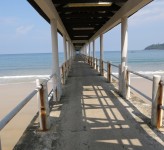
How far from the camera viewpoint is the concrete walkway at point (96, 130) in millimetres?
3189

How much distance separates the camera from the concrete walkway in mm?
3189

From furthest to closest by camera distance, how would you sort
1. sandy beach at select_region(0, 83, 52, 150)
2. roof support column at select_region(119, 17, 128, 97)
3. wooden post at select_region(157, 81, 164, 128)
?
roof support column at select_region(119, 17, 128, 97), sandy beach at select_region(0, 83, 52, 150), wooden post at select_region(157, 81, 164, 128)

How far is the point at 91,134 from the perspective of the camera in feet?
11.8

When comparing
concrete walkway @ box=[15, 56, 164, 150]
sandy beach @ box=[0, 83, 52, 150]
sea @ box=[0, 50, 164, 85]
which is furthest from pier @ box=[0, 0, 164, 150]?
sea @ box=[0, 50, 164, 85]

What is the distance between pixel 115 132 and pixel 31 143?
4.50 feet

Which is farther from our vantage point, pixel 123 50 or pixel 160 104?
pixel 123 50

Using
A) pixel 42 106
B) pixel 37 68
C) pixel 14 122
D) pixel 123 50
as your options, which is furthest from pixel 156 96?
pixel 37 68

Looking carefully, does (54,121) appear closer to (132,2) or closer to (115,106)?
(115,106)

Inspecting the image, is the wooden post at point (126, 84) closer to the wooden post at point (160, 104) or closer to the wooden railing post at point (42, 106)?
the wooden post at point (160, 104)

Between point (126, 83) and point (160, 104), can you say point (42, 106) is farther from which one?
point (126, 83)

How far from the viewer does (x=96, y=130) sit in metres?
3.76

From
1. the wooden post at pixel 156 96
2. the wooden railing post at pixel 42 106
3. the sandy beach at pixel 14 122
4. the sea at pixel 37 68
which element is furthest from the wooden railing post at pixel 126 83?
the sea at pixel 37 68

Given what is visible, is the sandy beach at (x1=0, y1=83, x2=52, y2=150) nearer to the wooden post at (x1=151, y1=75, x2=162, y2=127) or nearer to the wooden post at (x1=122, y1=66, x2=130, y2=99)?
the wooden post at (x1=122, y1=66, x2=130, y2=99)

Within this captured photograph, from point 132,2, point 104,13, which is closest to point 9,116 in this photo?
point 132,2
